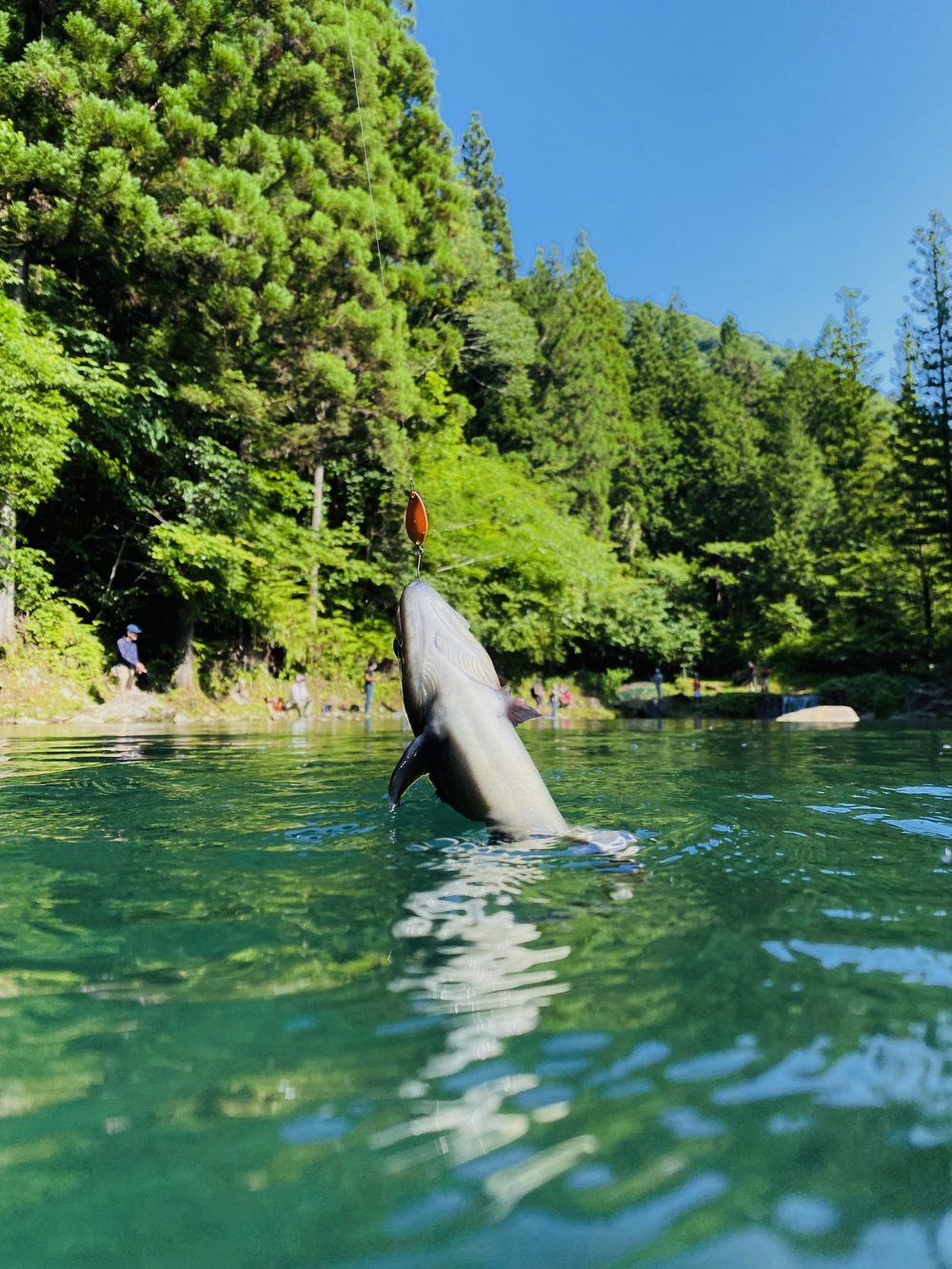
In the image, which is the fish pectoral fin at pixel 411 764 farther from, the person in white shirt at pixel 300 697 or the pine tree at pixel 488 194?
the pine tree at pixel 488 194

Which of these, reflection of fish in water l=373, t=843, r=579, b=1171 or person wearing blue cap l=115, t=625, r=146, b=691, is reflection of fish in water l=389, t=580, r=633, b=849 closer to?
reflection of fish in water l=373, t=843, r=579, b=1171

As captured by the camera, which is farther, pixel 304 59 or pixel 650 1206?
pixel 304 59

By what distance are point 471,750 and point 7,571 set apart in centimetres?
1283

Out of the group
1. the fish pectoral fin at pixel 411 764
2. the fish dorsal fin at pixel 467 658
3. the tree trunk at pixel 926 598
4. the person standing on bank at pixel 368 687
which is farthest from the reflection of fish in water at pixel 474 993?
the tree trunk at pixel 926 598

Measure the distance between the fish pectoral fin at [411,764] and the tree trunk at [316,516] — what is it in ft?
61.1

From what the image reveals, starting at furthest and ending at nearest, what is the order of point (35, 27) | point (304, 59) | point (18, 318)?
point (304, 59), point (35, 27), point (18, 318)

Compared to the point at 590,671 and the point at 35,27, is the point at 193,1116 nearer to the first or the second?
the point at 35,27

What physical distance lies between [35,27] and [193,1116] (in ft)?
69.0

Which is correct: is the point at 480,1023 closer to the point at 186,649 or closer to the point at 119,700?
the point at 119,700

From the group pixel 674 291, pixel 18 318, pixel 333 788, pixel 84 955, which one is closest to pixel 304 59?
pixel 18 318

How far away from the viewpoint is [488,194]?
4441 centimetres

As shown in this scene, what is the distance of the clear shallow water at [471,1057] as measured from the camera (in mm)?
1112

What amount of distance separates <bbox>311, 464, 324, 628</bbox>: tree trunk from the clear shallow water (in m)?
18.8

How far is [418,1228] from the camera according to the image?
110 cm
